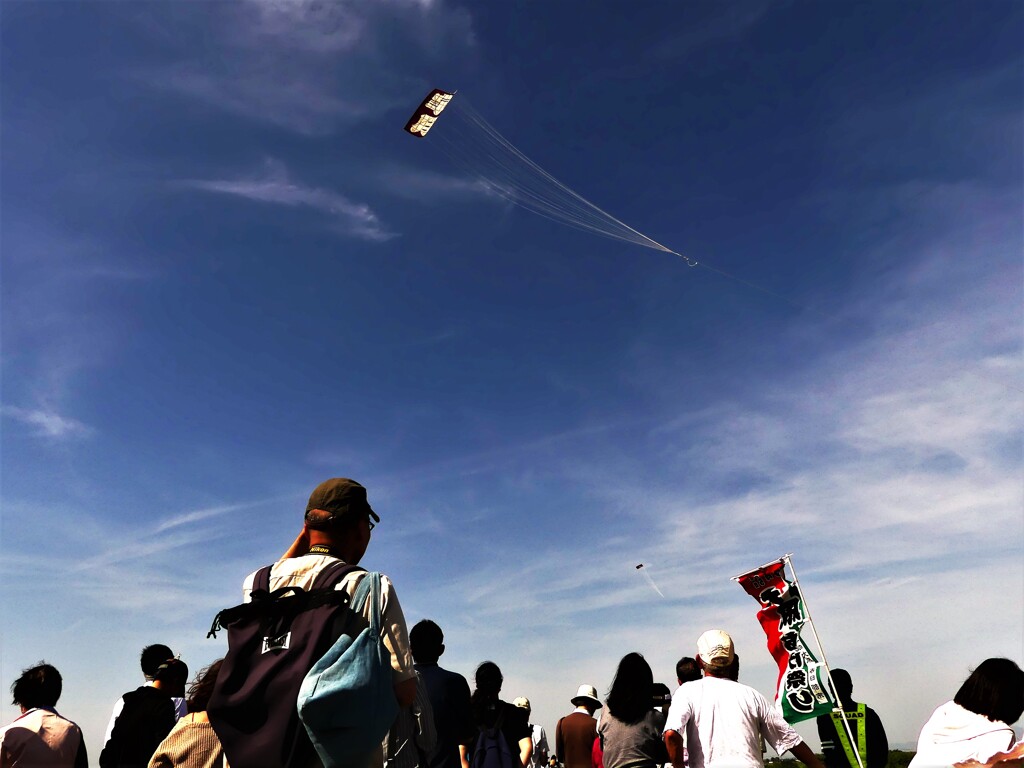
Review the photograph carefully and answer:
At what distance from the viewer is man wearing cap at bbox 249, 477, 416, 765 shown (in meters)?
3.23

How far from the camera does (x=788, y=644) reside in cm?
952

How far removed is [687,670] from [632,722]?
1956mm

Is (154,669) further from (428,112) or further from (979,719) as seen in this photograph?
(428,112)

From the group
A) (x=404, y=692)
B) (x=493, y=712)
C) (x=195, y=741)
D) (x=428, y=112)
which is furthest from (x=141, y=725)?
(x=428, y=112)

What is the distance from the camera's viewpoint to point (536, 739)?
543 inches

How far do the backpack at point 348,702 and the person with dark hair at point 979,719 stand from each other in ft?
12.2

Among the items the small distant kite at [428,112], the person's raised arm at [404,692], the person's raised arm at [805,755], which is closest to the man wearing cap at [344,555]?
the person's raised arm at [404,692]

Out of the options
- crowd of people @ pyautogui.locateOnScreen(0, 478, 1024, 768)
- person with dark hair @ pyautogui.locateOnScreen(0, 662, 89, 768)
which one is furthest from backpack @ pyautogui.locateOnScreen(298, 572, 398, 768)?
person with dark hair @ pyautogui.locateOnScreen(0, 662, 89, 768)

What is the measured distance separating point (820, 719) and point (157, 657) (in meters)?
7.01

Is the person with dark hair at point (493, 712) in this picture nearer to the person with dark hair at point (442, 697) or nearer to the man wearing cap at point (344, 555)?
the person with dark hair at point (442, 697)

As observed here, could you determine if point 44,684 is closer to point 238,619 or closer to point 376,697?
point 238,619

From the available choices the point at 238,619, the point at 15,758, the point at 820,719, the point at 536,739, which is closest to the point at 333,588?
the point at 238,619

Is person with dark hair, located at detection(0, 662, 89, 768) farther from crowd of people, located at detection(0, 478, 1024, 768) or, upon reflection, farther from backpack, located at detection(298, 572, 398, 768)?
backpack, located at detection(298, 572, 398, 768)

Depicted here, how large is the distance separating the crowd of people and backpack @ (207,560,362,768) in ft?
0.04
